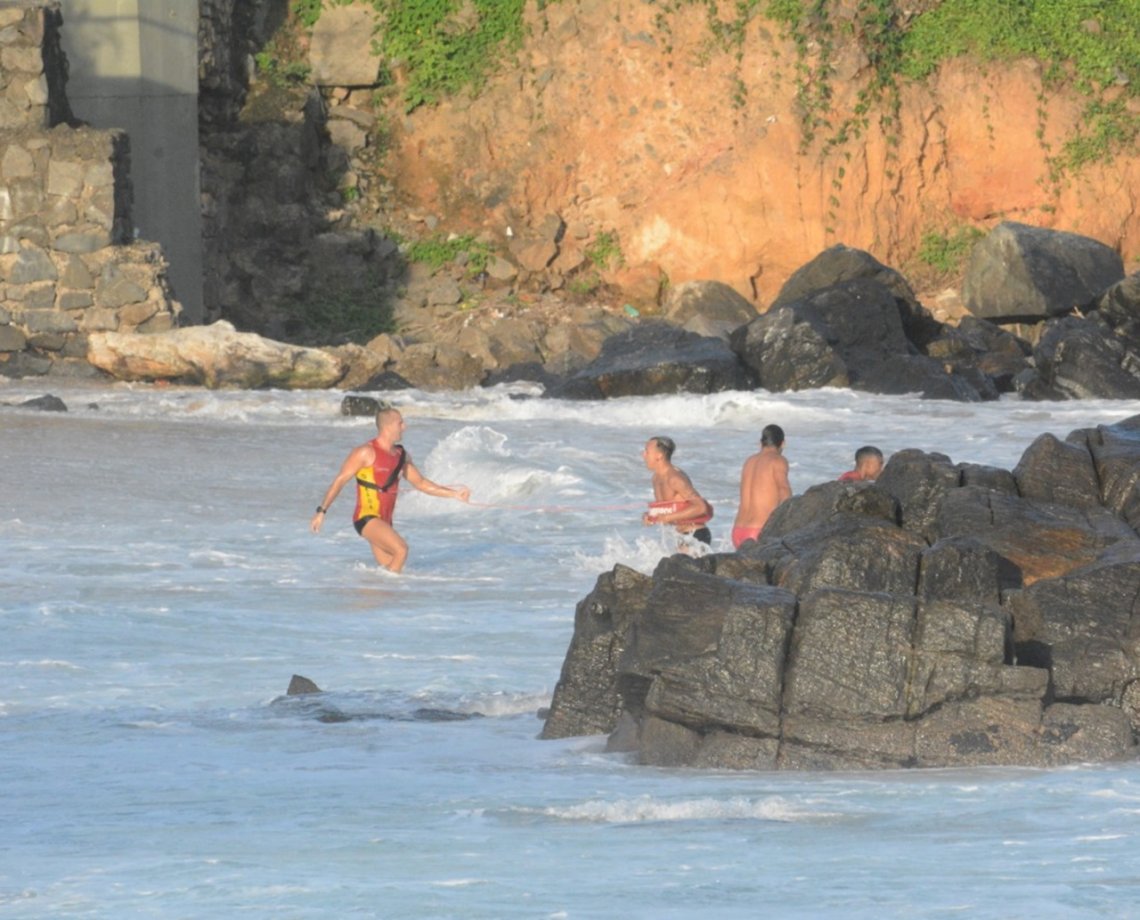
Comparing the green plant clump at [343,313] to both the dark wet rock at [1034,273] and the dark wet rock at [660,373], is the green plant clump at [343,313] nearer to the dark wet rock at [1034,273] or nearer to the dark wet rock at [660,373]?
the dark wet rock at [660,373]

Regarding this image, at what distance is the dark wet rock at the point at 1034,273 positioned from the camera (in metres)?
28.5

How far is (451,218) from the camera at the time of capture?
3088cm

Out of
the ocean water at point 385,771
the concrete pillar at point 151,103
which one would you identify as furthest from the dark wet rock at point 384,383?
the ocean water at point 385,771

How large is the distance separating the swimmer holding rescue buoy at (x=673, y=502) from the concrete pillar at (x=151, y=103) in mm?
13353

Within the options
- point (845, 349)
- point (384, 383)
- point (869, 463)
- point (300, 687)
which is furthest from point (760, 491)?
point (845, 349)

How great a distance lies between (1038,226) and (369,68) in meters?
10.5

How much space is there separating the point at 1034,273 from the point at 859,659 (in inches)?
891

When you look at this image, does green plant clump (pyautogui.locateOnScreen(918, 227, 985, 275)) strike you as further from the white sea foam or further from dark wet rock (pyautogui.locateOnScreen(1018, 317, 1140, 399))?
the white sea foam

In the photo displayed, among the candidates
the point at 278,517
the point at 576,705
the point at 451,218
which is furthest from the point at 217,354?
the point at 576,705

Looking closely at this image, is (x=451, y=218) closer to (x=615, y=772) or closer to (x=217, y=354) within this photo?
(x=217, y=354)

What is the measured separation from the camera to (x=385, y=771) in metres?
7.18

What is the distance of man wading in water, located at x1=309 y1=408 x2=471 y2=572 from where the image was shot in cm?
1221

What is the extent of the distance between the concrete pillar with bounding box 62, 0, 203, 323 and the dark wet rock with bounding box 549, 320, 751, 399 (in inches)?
195

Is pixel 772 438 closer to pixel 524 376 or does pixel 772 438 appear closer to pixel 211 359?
pixel 211 359
